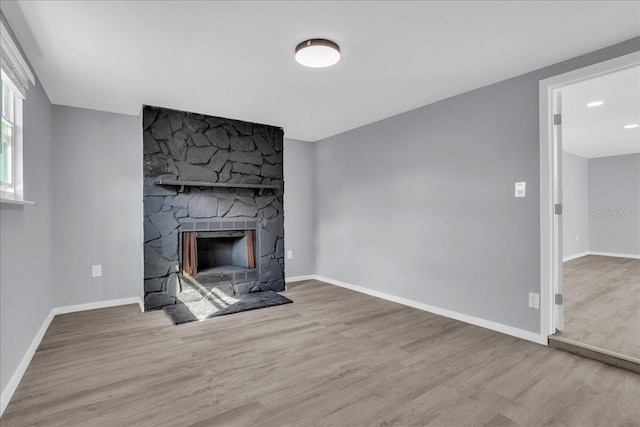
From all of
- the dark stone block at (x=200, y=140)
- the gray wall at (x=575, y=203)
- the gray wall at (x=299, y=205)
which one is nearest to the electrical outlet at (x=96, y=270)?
the dark stone block at (x=200, y=140)

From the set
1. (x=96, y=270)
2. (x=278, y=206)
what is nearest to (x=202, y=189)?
(x=278, y=206)

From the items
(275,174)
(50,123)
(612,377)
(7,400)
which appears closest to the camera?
(7,400)

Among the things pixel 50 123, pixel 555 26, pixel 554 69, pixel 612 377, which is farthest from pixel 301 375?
pixel 50 123

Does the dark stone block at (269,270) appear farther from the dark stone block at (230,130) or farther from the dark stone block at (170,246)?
the dark stone block at (230,130)

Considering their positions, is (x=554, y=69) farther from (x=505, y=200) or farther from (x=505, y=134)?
(x=505, y=200)

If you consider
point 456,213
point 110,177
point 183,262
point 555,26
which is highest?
point 555,26

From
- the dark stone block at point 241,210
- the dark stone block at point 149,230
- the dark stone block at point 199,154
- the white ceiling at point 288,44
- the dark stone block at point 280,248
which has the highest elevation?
the white ceiling at point 288,44

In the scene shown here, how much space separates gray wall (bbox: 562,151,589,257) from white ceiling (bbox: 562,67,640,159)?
1.43 ft

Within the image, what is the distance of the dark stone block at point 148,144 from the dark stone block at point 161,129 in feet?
0.17

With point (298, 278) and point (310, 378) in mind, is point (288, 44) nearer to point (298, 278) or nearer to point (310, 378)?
point (310, 378)

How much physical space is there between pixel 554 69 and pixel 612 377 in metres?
2.29

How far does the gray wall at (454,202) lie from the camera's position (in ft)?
8.95

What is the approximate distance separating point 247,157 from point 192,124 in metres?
0.77

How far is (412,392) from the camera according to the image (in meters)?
1.93
